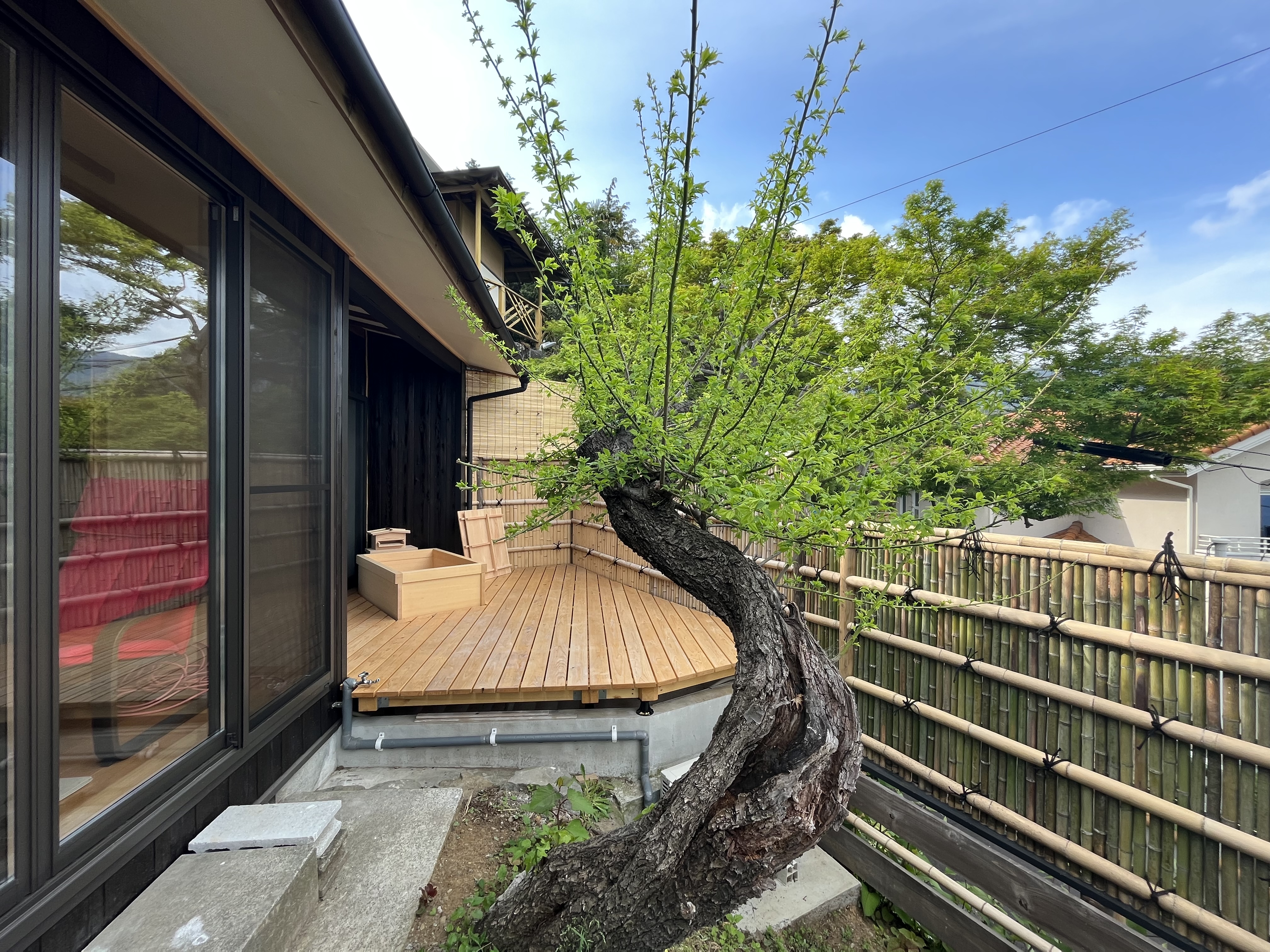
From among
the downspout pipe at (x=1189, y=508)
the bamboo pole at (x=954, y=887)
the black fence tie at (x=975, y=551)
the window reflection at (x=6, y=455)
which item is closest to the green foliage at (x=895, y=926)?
the bamboo pole at (x=954, y=887)

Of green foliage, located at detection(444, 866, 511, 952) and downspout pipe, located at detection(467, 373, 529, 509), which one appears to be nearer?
green foliage, located at detection(444, 866, 511, 952)

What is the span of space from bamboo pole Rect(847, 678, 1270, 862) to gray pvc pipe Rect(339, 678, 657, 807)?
147 cm

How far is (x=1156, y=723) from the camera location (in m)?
1.84

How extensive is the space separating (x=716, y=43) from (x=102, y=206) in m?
1.69

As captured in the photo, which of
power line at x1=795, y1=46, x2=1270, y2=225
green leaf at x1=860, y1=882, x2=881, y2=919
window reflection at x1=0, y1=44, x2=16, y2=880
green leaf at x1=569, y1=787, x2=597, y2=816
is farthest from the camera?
power line at x1=795, y1=46, x2=1270, y2=225

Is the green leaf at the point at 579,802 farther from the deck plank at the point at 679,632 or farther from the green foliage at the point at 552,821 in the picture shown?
the deck plank at the point at 679,632

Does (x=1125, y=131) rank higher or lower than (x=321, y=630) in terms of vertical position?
higher

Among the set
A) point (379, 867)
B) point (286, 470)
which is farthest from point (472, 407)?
point (379, 867)

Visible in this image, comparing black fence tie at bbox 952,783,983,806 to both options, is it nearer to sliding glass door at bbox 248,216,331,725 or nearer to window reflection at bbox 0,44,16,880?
sliding glass door at bbox 248,216,331,725

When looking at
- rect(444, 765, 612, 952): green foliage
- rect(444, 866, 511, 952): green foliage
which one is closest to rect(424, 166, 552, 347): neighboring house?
rect(444, 765, 612, 952): green foliage

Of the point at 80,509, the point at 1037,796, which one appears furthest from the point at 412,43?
the point at 1037,796

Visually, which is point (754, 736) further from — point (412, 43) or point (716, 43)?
point (412, 43)

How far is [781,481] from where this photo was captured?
137cm

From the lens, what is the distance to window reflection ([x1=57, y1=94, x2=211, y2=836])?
52.0 inches
